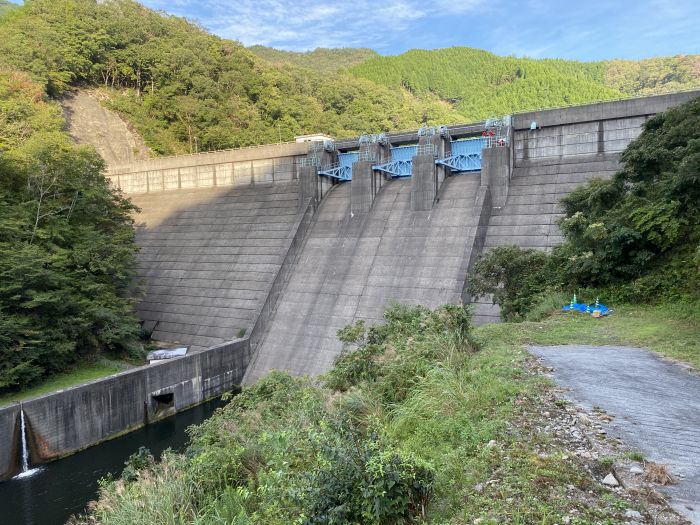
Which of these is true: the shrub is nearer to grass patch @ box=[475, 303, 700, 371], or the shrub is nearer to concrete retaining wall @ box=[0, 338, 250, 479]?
grass patch @ box=[475, 303, 700, 371]

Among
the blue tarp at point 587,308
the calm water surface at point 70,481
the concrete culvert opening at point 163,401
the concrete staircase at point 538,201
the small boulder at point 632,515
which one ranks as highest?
the concrete staircase at point 538,201

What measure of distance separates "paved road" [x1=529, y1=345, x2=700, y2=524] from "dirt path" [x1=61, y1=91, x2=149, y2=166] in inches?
1362

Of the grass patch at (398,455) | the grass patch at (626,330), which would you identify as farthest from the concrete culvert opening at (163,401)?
the grass patch at (626,330)

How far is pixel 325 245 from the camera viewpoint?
20.8 meters

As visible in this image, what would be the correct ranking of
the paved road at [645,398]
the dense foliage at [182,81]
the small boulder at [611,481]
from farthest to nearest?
the dense foliage at [182,81] < the paved road at [645,398] < the small boulder at [611,481]

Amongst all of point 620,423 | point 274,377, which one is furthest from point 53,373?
point 620,423

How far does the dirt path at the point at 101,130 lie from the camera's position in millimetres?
34812

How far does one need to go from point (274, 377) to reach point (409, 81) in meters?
71.5

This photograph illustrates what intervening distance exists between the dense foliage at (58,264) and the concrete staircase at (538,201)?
13163 mm

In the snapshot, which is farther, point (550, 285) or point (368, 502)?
point (550, 285)

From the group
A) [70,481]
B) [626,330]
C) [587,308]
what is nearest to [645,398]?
[626,330]

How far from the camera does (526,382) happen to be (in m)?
5.86

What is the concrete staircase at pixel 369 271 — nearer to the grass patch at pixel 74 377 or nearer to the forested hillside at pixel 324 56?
the grass patch at pixel 74 377

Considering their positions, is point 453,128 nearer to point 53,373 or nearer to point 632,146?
point 632,146
